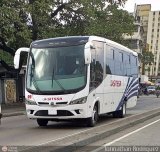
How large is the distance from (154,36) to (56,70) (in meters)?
124

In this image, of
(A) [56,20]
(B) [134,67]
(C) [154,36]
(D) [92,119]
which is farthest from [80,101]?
(C) [154,36]

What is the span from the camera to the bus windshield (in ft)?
50.2

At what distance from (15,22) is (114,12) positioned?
39.3ft

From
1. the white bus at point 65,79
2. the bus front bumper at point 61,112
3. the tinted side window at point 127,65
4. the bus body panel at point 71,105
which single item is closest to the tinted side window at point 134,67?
the tinted side window at point 127,65

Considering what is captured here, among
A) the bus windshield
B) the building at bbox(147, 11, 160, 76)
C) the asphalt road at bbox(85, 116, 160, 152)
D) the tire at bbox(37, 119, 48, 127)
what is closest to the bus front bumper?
the bus windshield

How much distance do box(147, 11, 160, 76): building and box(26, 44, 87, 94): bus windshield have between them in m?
121

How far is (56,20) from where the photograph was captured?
3616 cm

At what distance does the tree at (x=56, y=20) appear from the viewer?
29.7 meters

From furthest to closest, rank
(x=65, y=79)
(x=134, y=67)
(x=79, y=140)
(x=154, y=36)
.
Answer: (x=154, y=36)
(x=134, y=67)
(x=65, y=79)
(x=79, y=140)

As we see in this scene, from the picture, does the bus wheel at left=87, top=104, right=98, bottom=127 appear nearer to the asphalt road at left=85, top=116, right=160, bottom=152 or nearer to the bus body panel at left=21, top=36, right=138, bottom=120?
the bus body panel at left=21, top=36, right=138, bottom=120

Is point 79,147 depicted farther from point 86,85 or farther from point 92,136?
point 86,85

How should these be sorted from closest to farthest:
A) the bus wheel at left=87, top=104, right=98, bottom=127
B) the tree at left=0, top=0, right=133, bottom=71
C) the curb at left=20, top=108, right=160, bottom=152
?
the curb at left=20, top=108, right=160, bottom=152 < the bus wheel at left=87, top=104, right=98, bottom=127 < the tree at left=0, top=0, right=133, bottom=71

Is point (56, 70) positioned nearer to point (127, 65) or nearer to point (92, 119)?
point (92, 119)

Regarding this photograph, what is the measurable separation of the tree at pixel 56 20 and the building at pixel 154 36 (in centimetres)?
9611
